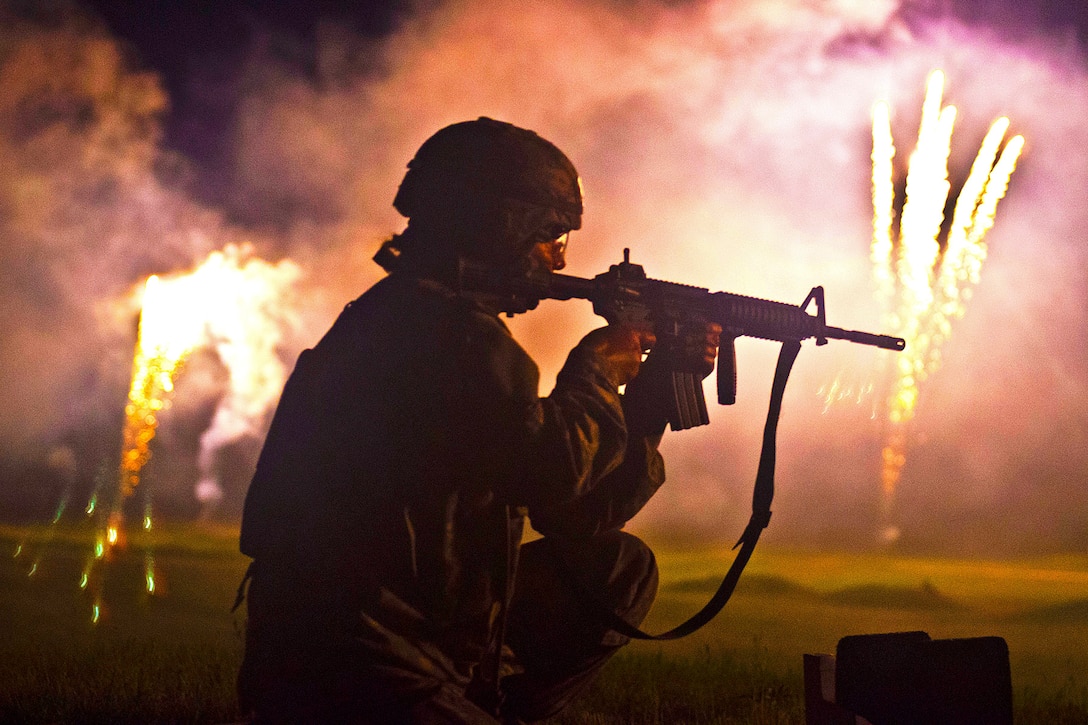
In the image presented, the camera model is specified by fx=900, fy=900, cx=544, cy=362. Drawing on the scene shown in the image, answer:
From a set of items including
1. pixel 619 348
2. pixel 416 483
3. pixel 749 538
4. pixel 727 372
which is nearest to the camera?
pixel 416 483

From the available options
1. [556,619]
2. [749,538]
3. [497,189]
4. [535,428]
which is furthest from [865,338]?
[535,428]

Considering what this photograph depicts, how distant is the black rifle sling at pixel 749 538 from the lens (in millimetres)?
3867

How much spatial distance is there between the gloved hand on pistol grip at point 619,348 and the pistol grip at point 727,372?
2.39 ft

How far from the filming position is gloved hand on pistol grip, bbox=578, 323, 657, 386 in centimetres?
375

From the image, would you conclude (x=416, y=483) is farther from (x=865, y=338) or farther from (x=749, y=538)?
(x=865, y=338)

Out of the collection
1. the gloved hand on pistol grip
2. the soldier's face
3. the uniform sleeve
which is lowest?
the uniform sleeve

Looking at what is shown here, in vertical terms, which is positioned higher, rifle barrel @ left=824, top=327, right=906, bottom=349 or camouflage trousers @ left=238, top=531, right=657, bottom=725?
rifle barrel @ left=824, top=327, right=906, bottom=349

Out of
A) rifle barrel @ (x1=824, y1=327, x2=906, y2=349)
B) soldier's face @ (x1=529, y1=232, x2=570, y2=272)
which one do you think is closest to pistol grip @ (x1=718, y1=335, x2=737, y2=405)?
rifle barrel @ (x1=824, y1=327, x2=906, y2=349)

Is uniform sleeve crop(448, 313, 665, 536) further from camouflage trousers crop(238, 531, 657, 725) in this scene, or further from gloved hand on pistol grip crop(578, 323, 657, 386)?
camouflage trousers crop(238, 531, 657, 725)

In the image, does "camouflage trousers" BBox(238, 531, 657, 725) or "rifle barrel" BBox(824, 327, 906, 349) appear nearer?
"camouflage trousers" BBox(238, 531, 657, 725)

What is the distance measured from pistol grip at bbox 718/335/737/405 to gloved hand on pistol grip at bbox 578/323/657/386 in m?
0.73

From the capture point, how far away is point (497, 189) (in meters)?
3.71

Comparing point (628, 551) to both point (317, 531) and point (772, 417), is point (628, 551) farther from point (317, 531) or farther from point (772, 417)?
point (317, 531)

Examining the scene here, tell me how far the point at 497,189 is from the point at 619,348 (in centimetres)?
84
